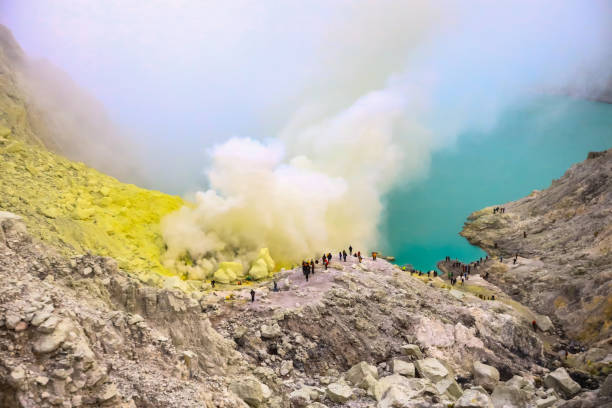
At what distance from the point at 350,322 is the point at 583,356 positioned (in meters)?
12.0

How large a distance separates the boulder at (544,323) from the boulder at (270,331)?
58.2 feet

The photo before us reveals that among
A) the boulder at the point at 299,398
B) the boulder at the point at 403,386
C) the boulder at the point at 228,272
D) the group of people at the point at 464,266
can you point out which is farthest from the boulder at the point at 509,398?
the boulder at the point at 228,272

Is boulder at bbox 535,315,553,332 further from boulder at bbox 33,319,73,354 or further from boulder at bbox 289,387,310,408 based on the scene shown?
boulder at bbox 33,319,73,354

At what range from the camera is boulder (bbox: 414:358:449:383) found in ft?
49.3

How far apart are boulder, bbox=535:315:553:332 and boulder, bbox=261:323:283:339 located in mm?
17746

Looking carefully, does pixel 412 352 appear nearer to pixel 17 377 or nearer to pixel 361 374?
pixel 361 374

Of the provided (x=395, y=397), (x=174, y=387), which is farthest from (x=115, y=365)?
(x=395, y=397)

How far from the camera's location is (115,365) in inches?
349

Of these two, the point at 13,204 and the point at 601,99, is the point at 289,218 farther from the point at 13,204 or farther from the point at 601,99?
the point at 601,99

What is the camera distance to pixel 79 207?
2948 cm

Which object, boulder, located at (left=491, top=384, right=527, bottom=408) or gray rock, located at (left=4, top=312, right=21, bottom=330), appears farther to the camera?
boulder, located at (left=491, top=384, right=527, bottom=408)

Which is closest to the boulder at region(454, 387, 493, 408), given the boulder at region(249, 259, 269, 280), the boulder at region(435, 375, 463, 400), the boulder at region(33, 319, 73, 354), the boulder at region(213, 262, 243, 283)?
the boulder at region(435, 375, 463, 400)

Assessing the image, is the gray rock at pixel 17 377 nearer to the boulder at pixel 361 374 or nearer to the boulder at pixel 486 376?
the boulder at pixel 361 374

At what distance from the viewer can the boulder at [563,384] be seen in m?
14.9
